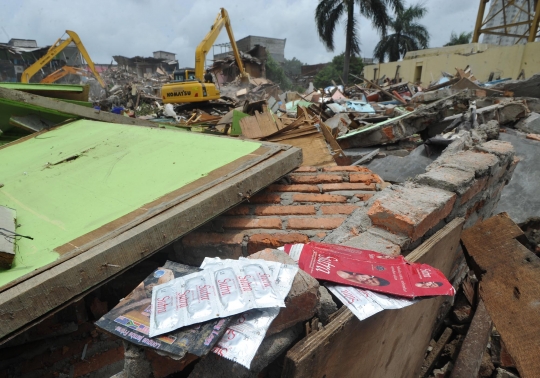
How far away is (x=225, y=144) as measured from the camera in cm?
235

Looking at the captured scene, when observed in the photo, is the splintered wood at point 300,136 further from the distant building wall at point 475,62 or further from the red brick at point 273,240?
the distant building wall at point 475,62

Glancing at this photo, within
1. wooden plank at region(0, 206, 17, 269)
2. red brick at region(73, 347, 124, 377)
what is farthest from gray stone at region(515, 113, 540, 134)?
wooden plank at region(0, 206, 17, 269)

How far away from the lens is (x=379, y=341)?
1279 mm

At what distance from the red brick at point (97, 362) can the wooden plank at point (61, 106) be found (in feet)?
7.97

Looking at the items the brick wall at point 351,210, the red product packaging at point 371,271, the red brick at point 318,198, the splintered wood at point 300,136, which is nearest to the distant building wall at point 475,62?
the splintered wood at point 300,136

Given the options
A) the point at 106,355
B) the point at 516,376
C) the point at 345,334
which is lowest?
the point at 516,376

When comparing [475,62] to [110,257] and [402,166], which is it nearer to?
[402,166]

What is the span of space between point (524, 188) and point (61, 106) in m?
4.73

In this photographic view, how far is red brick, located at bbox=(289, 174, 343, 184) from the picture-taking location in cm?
230

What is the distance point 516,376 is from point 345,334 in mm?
1454

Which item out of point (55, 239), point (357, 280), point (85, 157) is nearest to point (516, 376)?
point (357, 280)

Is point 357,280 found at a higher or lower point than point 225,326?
lower

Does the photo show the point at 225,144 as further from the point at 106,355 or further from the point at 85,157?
the point at 106,355

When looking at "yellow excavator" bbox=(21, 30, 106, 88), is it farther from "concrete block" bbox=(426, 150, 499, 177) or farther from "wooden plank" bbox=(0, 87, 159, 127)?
"concrete block" bbox=(426, 150, 499, 177)
